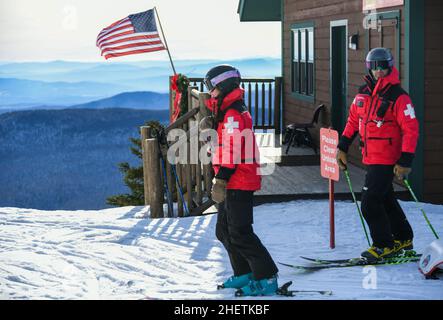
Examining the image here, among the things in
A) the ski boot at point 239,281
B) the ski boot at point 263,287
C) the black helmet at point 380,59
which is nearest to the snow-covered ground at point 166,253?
the ski boot at point 239,281

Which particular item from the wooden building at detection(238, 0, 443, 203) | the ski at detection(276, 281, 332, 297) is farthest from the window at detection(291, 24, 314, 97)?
the ski at detection(276, 281, 332, 297)

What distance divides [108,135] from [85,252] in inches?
2473

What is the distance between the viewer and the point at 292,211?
11234mm

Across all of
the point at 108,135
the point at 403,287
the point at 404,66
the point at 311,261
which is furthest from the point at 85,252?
the point at 108,135

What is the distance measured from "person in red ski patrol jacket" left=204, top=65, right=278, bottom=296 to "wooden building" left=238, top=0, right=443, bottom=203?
16.0ft

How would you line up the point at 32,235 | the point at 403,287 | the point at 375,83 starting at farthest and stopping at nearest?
1. the point at 32,235
2. the point at 375,83
3. the point at 403,287

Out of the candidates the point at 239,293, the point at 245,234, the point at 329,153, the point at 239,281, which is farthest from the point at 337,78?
the point at 245,234

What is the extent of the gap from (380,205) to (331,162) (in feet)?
3.81

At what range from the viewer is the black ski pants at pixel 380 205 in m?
8.23

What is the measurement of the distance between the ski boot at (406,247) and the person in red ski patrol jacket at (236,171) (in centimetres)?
175

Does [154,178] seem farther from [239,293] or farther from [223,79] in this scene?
[223,79]

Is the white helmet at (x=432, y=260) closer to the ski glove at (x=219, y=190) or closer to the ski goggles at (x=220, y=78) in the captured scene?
the ski glove at (x=219, y=190)

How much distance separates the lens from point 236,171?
7.10 meters
